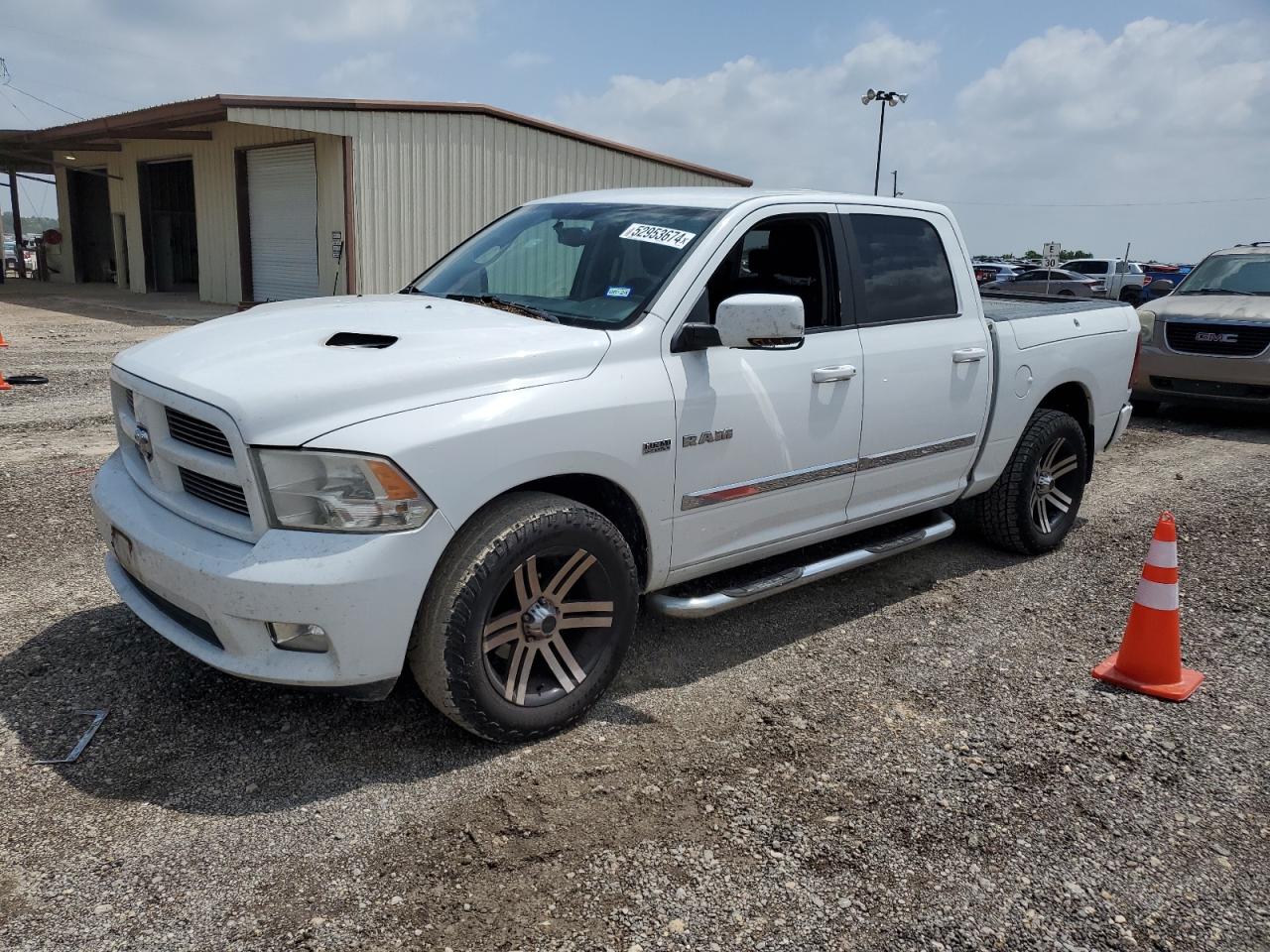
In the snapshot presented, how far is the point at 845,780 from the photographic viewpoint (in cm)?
329

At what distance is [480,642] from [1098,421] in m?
4.44

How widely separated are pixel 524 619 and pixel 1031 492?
3491mm

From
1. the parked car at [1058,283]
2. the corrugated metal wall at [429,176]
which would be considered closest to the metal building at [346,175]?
the corrugated metal wall at [429,176]

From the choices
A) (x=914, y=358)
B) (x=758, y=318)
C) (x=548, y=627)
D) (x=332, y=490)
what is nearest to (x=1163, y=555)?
(x=914, y=358)

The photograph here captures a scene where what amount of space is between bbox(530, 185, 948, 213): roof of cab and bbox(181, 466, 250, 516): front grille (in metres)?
2.17

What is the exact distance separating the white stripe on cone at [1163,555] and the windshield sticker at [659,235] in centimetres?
228

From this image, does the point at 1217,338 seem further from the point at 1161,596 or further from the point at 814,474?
the point at 814,474

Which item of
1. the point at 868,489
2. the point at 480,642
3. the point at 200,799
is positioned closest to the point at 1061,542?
the point at 868,489

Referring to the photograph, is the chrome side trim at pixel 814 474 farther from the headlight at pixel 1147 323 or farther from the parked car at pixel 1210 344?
the headlight at pixel 1147 323

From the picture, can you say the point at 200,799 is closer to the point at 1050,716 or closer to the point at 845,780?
the point at 845,780

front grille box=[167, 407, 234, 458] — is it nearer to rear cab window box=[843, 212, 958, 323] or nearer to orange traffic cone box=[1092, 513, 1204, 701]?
rear cab window box=[843, 212, 958, 323]

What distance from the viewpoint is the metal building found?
17.5m

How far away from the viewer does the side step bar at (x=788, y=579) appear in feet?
12.3

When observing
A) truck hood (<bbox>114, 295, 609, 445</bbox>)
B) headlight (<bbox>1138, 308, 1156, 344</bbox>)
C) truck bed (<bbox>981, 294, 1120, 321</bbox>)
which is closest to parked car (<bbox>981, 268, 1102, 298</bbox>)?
headlight (<bbox>1138, 308, 1156, 344</bbox>)
